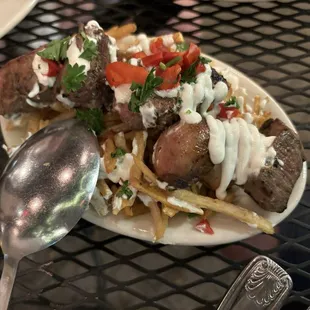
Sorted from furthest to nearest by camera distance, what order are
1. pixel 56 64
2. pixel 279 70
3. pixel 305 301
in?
pixel 279 70 → pixel 56 64 → pixel 305 301

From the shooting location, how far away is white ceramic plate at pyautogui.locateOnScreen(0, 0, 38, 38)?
1.25m

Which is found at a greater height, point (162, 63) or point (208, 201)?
point (162, 63)

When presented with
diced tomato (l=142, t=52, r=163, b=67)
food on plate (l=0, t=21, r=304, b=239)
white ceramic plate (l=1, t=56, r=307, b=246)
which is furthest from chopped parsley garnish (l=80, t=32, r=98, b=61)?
white ceramic plate (l=1, t=56, r=307, b=246)

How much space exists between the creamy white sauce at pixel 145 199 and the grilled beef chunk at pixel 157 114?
141 millimetres

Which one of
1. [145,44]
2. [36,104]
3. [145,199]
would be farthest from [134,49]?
[145,199]

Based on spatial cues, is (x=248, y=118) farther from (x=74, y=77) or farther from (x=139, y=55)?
(x=74, y=77)

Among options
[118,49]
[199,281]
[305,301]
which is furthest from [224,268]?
[118,49]

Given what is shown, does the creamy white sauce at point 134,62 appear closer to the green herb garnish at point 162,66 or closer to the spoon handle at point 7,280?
the green herb garnish at point 162,66

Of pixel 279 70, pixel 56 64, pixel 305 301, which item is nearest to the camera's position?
pixel 305 301

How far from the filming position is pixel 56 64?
3.82ft

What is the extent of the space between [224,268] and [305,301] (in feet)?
0.56

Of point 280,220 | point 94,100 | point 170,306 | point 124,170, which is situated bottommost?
point 170,306

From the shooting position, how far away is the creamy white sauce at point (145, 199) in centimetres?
109

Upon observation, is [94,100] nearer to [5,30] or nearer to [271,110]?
[5,30]
